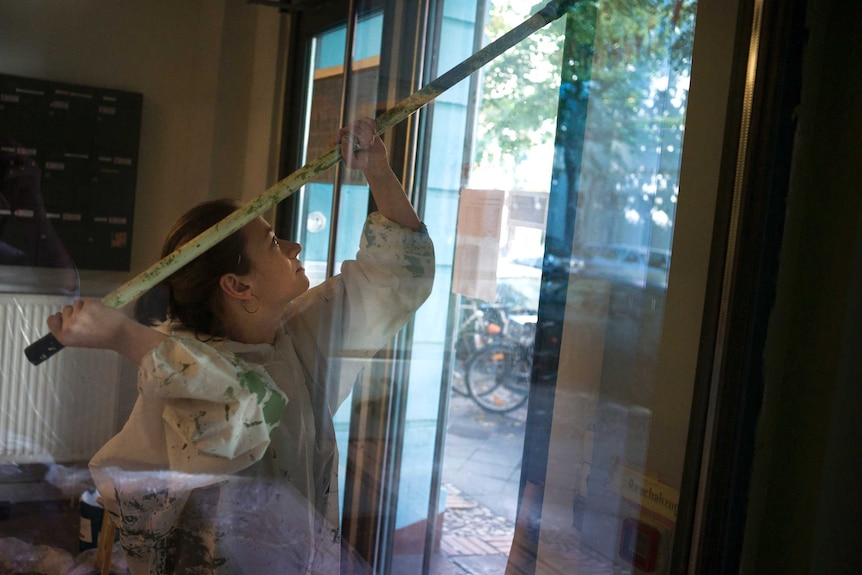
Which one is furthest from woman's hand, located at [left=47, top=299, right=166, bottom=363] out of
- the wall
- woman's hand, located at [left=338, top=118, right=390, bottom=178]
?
the wall

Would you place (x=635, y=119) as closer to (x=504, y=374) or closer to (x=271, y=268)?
(x=504, y=374)

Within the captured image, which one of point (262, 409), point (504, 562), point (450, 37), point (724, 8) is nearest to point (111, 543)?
point (262, 409)

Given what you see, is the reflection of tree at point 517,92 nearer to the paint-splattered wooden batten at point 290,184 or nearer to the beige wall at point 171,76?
the paint-splattered wooden batten at point 290,184

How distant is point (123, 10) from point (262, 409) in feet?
1.40

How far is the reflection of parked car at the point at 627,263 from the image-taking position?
122 cm

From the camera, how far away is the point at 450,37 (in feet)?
3.79

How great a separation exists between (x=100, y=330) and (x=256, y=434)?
0.63ft

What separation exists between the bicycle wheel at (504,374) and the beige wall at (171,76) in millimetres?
513

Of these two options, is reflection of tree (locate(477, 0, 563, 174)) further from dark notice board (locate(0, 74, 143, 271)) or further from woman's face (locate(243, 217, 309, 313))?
dark notice board (locate(0, 74, 143, 271))

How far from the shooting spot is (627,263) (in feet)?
4.13

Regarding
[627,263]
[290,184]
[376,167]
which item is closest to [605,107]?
[627,263]

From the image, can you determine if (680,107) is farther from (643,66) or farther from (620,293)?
(620,293)

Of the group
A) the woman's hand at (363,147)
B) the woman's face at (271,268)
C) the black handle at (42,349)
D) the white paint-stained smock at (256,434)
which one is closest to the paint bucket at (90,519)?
the white paint-stained smock at (256,434)

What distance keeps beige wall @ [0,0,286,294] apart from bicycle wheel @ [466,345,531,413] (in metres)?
0.51
